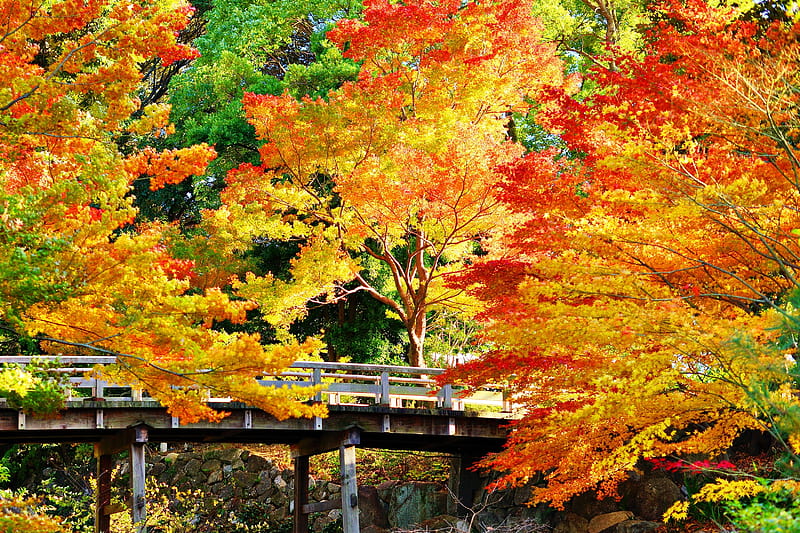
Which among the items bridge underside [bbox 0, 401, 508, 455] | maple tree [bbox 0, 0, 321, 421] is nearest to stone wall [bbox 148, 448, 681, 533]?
bridge underside [bbox 0, 401, 508, 455]

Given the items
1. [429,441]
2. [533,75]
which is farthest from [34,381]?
[533,75]

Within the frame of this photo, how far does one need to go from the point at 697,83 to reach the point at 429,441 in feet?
29.8

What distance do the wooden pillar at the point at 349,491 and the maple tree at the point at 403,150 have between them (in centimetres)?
351

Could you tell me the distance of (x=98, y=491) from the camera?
587 inches

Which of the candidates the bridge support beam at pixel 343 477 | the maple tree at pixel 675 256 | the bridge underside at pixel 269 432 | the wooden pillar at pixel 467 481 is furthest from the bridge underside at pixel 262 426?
the maple tree at pixel 675 256

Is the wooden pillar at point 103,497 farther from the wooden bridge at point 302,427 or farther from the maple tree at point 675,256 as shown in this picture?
the maple tree at point 675,256

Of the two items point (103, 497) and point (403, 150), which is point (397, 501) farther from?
point (403, 150)

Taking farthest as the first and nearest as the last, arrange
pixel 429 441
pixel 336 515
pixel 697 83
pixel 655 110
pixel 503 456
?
pixel 336 515 < pixel 429 441 < pixel 503 456 < pixel 655 110 < pixel 697 83

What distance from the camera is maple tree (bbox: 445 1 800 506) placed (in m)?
8.77

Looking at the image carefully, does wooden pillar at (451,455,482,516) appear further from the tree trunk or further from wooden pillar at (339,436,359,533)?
wooden pillar at (339,436,359,533)

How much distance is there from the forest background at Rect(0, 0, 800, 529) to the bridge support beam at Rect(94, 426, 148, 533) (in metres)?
2.73

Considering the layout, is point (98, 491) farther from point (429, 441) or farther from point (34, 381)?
point (34, 381)

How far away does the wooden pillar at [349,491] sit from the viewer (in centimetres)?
1409

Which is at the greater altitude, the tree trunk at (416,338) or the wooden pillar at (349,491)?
the tree trunk at (416,338)
